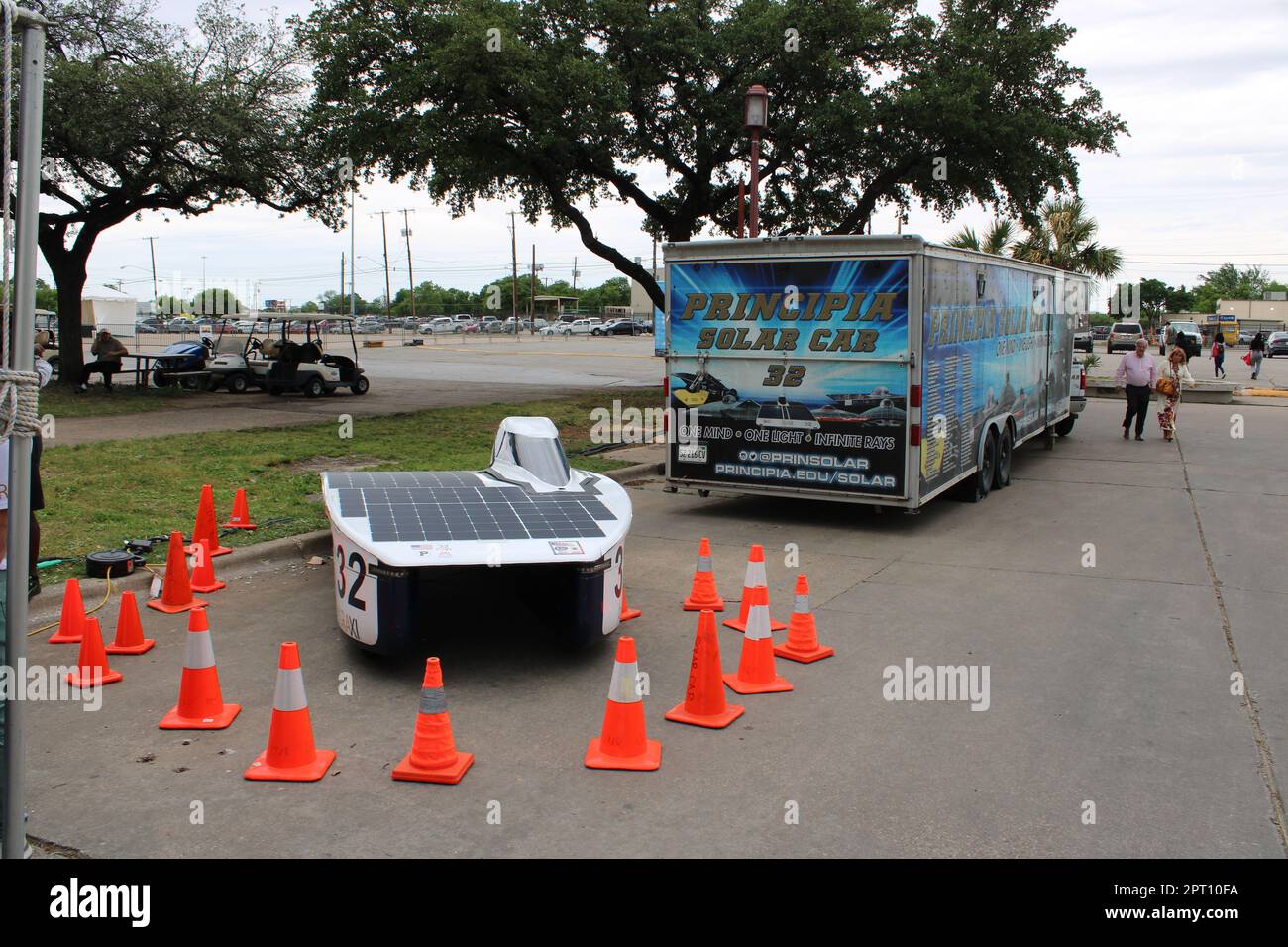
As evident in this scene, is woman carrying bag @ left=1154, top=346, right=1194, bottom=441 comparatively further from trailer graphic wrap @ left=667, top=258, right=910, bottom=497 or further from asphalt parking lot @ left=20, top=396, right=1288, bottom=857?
trailer graphic wrap @ left=667, top=258, right=910, bottom=497

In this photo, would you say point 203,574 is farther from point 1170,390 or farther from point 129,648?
point 1170,390

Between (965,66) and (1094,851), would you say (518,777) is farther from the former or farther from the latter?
(965,66)

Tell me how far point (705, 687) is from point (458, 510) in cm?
230

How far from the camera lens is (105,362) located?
78.1 feet

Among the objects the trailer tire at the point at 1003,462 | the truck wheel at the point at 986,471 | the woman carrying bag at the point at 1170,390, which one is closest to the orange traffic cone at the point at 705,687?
the truck wheel at the point at 986,471

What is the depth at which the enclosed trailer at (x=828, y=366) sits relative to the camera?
10562 mm

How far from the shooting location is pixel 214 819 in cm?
451

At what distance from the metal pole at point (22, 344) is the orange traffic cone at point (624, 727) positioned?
244 centimetres

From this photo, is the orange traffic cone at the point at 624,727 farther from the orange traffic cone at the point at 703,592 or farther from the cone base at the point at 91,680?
the cone base at the point at 91,680

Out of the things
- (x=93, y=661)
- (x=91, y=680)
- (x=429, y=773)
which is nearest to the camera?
(x=429, y=773)

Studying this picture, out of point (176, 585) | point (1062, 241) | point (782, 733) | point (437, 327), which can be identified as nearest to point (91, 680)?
point (176, 585)

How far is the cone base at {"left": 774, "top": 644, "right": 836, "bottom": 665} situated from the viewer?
22.2 feet

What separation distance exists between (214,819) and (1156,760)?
14.3ft

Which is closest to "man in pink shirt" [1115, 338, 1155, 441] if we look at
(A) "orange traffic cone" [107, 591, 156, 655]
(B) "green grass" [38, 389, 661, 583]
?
(B) "green grass" [38, 389, 661, 583]
